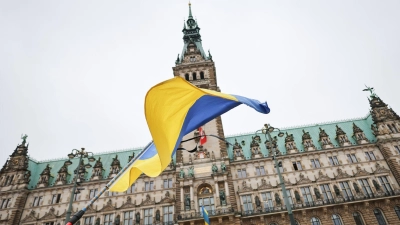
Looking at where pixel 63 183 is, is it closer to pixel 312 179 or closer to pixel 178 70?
pixel 178 70

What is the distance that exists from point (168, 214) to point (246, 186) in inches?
493

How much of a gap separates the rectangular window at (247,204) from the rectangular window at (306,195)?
25.9ft

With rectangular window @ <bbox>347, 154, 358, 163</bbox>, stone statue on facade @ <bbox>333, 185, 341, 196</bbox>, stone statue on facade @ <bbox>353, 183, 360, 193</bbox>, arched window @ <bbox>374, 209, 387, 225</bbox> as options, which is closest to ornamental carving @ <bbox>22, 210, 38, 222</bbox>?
stone statue on facade @ <bbox>333, 185, 341, 196</bbox>

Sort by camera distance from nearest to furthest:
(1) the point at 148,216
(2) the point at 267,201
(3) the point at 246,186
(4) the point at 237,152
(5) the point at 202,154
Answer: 1. (2) the point at 267,201
2. (1) the point at 148,216
3. (3) the point at 246,186
4. (5) the point at 202,154
5. (4) the point at 237,152

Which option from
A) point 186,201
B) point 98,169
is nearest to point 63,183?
point 98,169

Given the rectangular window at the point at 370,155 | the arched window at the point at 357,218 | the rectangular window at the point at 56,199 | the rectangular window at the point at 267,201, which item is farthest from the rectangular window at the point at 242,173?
the rectangular window at the point at 56,199

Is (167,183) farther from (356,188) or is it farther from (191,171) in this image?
(356,188)

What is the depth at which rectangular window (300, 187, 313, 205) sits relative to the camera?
3472 cm

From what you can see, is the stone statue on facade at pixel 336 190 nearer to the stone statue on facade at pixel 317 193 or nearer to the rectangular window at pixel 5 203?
the stone statue on facade at pixel 317 193

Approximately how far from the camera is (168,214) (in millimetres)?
35875

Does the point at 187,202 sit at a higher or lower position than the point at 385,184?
lower

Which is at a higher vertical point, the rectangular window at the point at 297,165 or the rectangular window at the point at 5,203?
the rectangular window at the point at 297,165

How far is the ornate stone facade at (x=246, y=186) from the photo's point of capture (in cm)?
3322

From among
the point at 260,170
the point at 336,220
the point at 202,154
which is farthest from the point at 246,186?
the point at 336,220
